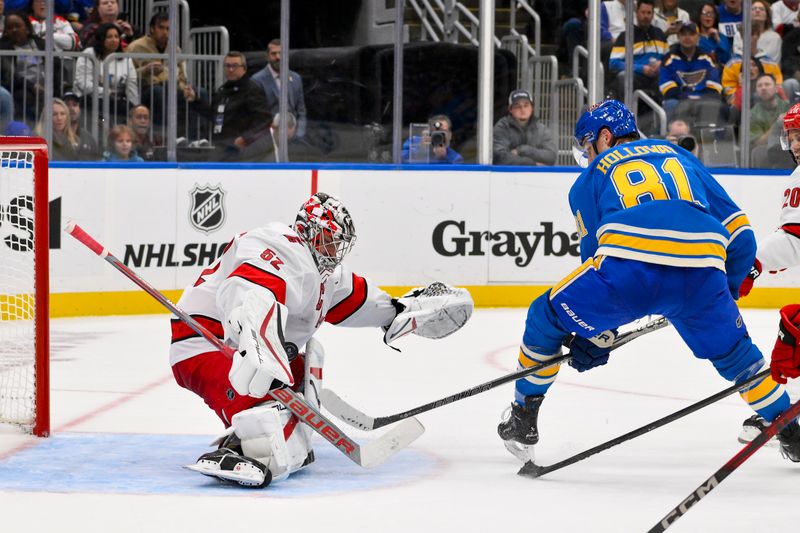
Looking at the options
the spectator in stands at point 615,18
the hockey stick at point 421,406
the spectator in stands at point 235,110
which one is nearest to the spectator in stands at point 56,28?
the spectator in stands at point 235,110

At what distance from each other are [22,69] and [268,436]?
4.37 m

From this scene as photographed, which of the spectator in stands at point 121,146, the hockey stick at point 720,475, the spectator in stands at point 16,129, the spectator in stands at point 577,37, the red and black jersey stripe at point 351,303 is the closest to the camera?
the hockey stick at point 720,475

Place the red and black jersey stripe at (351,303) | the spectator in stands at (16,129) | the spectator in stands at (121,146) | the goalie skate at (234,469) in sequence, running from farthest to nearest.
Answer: the spectator in stands at (121,146) < the spectator in stands at (16,129) < the red and black jersey stripe at (351,303) < the goalie skate at (234,469)

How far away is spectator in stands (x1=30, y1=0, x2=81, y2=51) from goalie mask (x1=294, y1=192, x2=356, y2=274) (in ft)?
13.5

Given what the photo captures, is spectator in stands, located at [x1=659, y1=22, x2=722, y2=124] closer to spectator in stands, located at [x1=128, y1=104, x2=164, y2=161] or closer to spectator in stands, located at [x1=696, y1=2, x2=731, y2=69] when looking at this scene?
spectator in stands, located at [x1=696, y1=2, x2=731, y2=69]

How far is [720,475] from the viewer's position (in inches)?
112

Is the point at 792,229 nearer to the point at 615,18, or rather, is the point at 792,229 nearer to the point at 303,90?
the point at 303,90

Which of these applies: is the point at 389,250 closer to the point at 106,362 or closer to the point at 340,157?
the point at 340,157

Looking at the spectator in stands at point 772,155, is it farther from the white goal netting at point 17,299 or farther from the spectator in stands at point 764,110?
the white goal netting at point 17,299

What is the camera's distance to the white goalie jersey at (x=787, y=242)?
4004mm

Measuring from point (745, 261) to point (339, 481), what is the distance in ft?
4.04

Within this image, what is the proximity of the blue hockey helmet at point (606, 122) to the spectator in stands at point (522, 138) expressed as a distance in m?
4.28

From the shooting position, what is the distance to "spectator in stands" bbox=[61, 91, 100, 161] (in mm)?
7109

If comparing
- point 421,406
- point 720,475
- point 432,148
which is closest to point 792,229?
point 421,406
